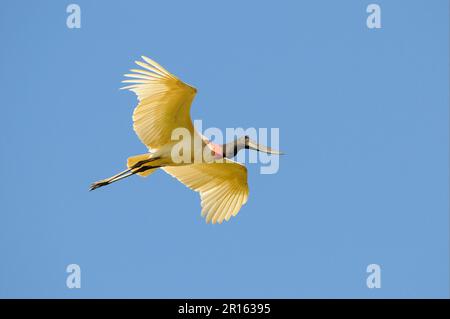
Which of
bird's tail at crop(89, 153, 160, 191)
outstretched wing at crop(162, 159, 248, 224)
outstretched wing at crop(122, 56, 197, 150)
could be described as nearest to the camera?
outstretched wing at crop(122, 56, 197, 150)

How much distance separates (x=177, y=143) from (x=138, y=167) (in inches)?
30.7

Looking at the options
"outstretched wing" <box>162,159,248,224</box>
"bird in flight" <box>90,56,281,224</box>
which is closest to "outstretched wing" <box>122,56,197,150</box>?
"bird in flight" <box>90,56,281,224</box>

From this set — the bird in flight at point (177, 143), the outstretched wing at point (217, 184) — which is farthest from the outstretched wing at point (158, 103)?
the outstretched wing at point (217, 184)

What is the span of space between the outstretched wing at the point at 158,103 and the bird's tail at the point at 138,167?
0.81 feet

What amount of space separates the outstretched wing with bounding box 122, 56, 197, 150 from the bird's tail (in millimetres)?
247

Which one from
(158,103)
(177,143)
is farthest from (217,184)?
(158,103)

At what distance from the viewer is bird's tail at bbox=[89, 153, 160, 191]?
1759 cm

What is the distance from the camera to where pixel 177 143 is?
691 inches

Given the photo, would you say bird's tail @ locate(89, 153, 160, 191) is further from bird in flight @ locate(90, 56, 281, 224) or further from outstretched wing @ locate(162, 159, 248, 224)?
outstretched wing @ locate(162, 159, 248, 224)

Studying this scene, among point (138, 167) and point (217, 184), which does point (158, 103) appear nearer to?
point (138, 167)
